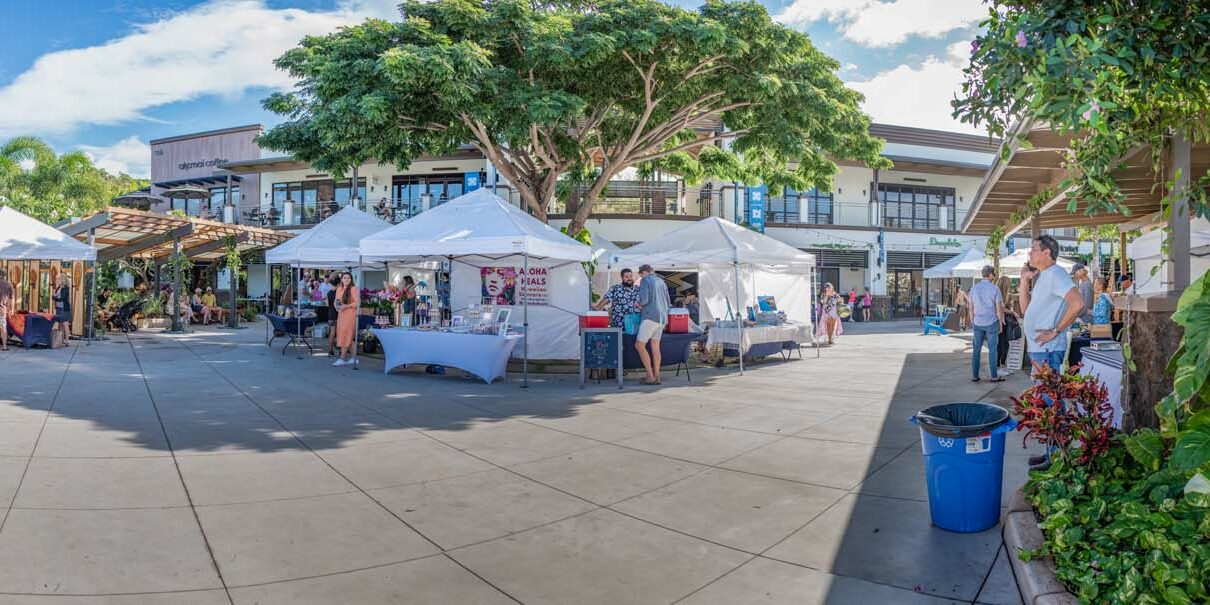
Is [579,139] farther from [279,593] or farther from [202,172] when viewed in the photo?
[202,172]

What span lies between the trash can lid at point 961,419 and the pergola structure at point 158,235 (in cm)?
1759

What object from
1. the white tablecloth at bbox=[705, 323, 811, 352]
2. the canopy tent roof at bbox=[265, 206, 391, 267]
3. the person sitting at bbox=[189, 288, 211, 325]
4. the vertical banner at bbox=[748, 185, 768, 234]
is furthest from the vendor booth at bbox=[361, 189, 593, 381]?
the vertical banner at bbox=[748, 185, 768, 234]

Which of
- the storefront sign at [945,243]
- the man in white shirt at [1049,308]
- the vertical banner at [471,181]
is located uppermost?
the vertical banner at [471,181]

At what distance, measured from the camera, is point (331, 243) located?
15.2 meters

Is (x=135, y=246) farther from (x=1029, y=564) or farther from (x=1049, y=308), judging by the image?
(x=1029, y=564)

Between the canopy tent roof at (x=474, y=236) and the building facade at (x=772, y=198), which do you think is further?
the building facade at (x=772, y=198)

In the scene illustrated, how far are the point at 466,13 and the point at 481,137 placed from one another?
2454mm

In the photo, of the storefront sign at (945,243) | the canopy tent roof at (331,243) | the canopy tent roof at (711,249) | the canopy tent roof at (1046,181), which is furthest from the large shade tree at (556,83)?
the storefront sign at (945,243)

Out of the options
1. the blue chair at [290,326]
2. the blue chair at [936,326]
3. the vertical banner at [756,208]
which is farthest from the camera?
the vertical banner at [756,208]

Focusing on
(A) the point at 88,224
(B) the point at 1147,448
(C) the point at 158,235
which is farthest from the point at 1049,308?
(C) the point at 158,235

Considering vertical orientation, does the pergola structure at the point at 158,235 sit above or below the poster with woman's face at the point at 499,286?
above

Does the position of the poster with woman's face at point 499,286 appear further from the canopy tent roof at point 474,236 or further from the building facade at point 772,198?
the building facade at point 772,198

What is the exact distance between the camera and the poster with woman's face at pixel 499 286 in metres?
13.9

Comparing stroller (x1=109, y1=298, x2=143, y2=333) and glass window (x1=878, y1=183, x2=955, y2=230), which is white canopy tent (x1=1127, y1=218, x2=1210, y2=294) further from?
stroller (x1=109, y1=298, x2=143, y2=333)
